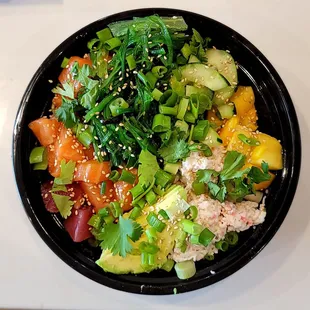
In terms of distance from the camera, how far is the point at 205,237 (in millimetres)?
1676

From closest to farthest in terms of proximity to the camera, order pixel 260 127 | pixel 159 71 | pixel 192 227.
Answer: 1. pixel 192 227
2. pixel 159 71
3. pixel 260 127

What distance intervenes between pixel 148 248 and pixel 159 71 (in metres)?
0.55

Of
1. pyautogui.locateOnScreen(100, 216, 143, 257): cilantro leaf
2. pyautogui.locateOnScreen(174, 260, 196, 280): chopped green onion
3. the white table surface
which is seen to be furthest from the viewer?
the white table surface

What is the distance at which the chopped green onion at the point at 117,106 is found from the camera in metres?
1.75

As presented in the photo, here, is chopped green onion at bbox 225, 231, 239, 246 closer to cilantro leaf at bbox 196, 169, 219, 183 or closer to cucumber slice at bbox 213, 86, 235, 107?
cilantro leaf at bbox 196, 169, 219, 183

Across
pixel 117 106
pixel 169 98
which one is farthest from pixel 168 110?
pixel 117 106

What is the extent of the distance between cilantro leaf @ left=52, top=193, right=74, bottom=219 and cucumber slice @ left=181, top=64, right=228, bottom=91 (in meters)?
0.54

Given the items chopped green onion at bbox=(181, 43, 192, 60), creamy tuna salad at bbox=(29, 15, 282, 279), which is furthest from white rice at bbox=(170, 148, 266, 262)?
chopped green onion at bbox=(181, 43, 192, 60)

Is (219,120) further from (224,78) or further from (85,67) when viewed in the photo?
(85,67)

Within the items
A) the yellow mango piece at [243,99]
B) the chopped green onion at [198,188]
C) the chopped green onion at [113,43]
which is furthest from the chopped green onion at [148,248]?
the chopped green onion at [113,43]

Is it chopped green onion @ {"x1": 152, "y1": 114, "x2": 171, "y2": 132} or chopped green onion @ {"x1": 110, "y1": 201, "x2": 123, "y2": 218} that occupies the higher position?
chopped green onion @ {"x1": 152, "y1": 114, "x2": 171, "y2": 132}

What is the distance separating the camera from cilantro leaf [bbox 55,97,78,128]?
1.78 meters

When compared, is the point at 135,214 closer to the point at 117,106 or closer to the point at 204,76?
the point at 117,106
